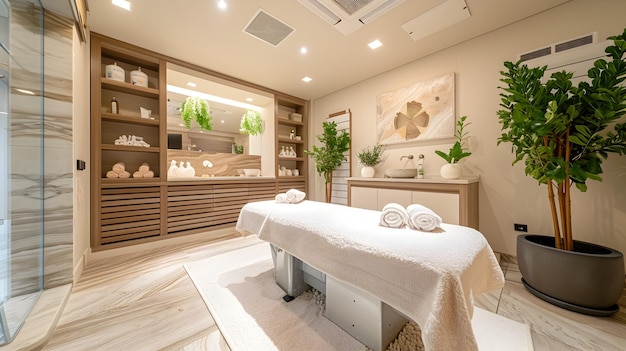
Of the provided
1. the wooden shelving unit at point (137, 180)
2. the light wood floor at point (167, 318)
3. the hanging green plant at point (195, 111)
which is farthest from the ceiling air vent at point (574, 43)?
the hanging green plant at point (195, 111)

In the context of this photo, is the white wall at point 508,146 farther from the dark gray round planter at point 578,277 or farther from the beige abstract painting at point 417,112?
the dark gray round planter at point 578,277

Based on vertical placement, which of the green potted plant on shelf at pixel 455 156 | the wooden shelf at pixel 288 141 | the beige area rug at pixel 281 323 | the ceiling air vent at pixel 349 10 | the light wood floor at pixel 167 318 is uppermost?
the ceiling air vent at pixel 349 10

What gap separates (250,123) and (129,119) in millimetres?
1766

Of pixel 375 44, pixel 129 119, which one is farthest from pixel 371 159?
pixel 129 119

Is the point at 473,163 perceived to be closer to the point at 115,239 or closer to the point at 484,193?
the point at 484,193

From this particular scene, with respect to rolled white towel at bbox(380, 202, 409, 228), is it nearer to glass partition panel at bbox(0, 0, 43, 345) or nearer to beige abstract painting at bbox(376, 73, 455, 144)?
beige abstract painting at bbox(376, 73, 455, 144)

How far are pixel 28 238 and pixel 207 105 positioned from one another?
99.0 inches

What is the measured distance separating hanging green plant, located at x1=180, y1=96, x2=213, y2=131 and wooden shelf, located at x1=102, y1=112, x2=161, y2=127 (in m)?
0.54

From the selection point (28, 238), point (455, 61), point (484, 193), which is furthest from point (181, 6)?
point (484, 193)

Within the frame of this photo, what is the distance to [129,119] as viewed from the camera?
97.4 inches

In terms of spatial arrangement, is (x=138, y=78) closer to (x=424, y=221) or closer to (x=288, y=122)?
(x=288, y=122)

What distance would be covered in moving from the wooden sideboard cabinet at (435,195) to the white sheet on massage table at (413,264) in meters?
1.08

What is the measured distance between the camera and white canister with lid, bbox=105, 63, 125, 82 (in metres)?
2.41

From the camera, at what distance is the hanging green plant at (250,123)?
3.88 meters
